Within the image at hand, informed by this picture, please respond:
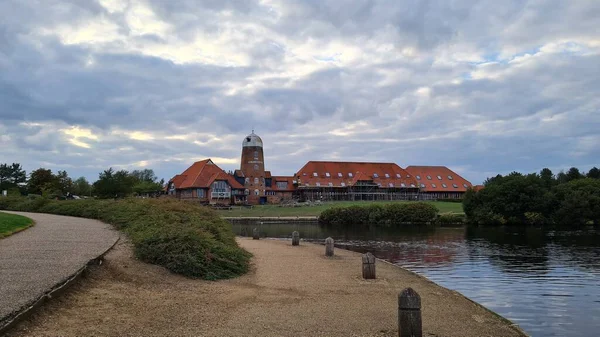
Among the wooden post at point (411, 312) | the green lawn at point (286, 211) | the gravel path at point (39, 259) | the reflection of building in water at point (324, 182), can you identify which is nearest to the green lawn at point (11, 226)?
the gravel path at point (39, 259)

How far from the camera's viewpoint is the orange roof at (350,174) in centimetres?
10475

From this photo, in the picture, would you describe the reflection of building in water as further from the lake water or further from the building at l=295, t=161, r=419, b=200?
the lake water

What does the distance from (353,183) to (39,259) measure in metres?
91.2

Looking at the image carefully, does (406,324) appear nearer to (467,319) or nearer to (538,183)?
(467,319)

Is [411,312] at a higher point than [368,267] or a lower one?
higher

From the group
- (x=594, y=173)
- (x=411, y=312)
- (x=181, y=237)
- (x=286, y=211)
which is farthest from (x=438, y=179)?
(x=411, y=312)

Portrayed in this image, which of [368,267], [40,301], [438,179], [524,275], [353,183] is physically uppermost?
[438,179]

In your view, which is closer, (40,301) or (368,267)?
(40,301)

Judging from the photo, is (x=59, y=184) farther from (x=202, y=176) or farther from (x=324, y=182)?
(x=324, y=182)

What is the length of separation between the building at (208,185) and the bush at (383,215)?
29155mm

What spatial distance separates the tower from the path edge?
8971 centimetres

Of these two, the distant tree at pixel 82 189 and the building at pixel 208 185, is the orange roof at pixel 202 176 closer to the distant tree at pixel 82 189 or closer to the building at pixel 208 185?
the building at pixel 208 185

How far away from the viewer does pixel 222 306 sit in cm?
1147

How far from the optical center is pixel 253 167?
10412 centimetres
